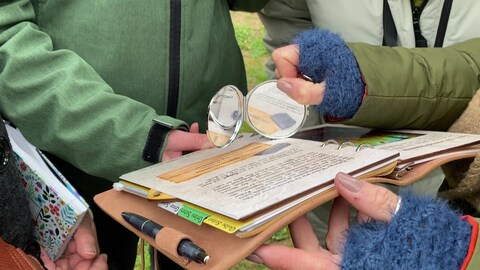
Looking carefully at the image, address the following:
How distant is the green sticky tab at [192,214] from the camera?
0.74 metres

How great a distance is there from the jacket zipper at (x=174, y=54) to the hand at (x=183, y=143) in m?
0.15

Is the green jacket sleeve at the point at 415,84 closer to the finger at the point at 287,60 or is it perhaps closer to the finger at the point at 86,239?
the finger at the point at 287,60

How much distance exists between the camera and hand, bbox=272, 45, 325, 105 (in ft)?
3.04

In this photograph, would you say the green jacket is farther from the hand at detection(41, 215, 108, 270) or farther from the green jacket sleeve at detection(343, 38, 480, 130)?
the green jacket sleeve at detection(343, 38, 480, 130)

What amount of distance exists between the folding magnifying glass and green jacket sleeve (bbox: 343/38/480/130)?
0.38 ft

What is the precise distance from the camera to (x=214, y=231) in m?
0.75

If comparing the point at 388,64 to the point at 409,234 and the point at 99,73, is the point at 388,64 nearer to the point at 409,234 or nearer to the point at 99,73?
the point at 409,234

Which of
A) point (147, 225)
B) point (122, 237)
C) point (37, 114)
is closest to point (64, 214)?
point (37, 114)

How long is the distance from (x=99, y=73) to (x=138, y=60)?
0.08 meters

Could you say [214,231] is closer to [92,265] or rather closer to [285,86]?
[285,86]

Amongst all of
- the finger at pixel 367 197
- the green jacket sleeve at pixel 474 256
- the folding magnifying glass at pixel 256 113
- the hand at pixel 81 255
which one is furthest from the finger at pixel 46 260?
the green jacket sleeve at pixel 474 256

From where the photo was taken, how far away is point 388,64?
38.1 inches

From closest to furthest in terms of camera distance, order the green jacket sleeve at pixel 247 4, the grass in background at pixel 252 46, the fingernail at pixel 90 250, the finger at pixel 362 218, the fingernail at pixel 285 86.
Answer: the finger at pixel 362 218, the fingernail at pixel 285 86, the fingernail at pixel 90 250, the green jacket sleeve at pixel 247 4, the grass in background at pixel 252 46

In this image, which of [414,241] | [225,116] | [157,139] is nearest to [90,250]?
[157,139]
